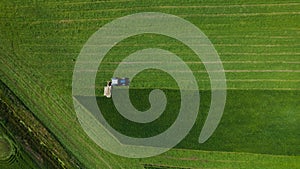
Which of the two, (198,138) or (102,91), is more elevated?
(102,91)

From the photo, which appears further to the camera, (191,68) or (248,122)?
(191,68)

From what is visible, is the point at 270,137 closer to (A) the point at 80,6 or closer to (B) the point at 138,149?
(B) the point at 138,149

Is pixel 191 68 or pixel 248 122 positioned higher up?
pixel 191 68

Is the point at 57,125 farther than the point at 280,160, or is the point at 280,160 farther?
the point at 57,125

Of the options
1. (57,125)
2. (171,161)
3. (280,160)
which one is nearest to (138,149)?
(171,161)

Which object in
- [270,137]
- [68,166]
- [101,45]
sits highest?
[101,45]

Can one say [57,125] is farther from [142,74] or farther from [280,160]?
[280,160]
